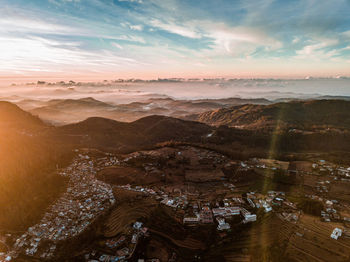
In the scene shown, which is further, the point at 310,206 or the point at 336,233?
the point at 310,206

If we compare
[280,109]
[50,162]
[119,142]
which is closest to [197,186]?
[50,162]

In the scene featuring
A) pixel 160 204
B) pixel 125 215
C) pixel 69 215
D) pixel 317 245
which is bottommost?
pixel 69 215

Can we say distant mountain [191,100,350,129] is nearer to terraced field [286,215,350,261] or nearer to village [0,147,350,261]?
→ village [0,147,350,261]

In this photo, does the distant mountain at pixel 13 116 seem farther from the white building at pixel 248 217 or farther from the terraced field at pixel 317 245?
the terraced field at pixel 317 245

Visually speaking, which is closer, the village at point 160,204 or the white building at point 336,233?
the village at point 160,204

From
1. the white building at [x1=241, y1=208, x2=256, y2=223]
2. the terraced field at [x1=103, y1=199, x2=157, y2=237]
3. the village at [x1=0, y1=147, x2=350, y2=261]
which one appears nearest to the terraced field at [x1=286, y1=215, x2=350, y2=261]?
the village at [x1=0, y1=147, x2=350, y2=261]

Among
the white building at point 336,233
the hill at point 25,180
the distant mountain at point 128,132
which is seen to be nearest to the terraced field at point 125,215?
the hill at point 25,180

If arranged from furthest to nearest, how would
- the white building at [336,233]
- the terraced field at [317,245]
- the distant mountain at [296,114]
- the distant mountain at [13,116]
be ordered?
the distant mountain at [296,114] → the distant mountain at [13,116] → the white building at [336,233] → the terraced field at [317,245]

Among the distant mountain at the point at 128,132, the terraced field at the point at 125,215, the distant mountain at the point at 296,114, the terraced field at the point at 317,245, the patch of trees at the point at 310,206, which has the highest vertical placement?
the distant mountain at the point at 296,114

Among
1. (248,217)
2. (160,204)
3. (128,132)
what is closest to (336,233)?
(248,217)

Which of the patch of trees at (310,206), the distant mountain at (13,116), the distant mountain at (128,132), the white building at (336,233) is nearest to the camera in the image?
the white building at (336,233)

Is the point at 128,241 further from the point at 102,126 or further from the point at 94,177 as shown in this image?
the point at 102,126

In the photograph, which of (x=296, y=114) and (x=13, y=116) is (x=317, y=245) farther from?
(x=296, y=114)
